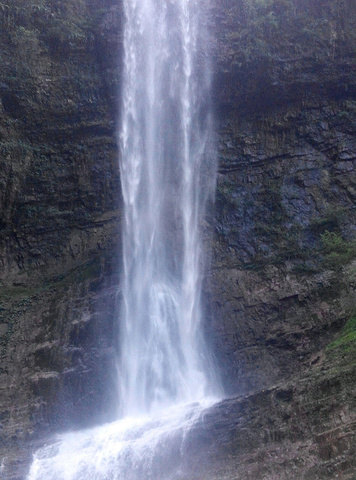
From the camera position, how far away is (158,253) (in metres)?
18.8

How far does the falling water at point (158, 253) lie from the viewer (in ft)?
42.4

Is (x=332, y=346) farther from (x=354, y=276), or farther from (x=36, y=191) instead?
(x=36, y=191)

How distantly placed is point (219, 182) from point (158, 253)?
342 cm

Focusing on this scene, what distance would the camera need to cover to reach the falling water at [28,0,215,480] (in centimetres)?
1293

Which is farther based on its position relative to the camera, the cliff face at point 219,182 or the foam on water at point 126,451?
the cliff face at point 219,182

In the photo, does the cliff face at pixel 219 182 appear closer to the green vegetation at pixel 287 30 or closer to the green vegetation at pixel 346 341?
the green vegetation at pixel 287 30

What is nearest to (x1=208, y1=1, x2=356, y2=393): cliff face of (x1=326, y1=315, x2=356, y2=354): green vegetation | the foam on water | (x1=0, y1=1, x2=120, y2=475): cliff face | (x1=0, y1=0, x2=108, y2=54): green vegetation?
(x1=326, y1=315, x2=356, y2=354): green vegetation

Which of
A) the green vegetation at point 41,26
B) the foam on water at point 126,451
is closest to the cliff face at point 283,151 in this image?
the foam on water at point 126,451

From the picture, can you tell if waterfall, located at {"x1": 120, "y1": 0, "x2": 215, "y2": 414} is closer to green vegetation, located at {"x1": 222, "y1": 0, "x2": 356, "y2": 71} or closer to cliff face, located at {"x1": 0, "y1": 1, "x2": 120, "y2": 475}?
cliff face, located at {"x1": 0, "y1": 1, "x2": 120, "y2": 475}

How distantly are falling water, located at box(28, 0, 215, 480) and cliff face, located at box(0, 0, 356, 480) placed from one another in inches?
22.9

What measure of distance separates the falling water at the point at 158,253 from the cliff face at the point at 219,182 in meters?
0.58

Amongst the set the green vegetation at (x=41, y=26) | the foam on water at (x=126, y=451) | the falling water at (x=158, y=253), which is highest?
the green vegetation at (x=41, y=26)

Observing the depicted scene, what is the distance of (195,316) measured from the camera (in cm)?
1706

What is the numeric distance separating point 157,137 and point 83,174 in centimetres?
295
